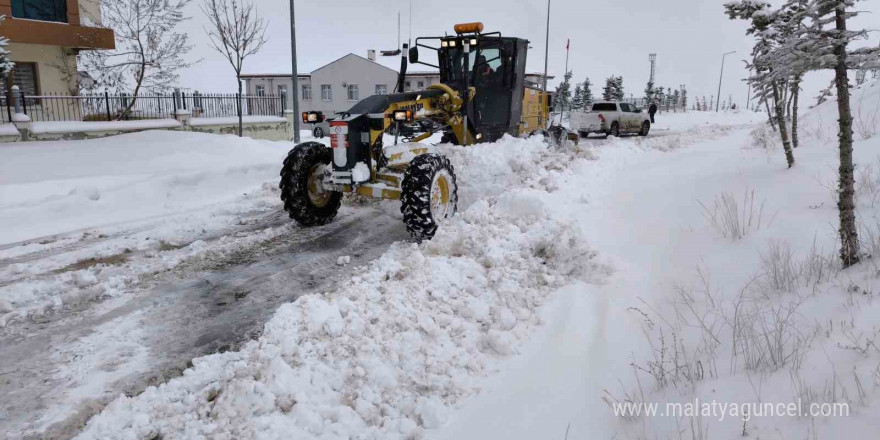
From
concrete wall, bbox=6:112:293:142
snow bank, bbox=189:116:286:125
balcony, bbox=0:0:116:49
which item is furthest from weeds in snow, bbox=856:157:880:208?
balcony, bbox=0:0:116:49

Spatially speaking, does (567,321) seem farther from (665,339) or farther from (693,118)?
(693,118)

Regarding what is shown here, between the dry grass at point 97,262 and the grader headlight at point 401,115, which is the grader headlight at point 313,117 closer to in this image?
the grader headlight at point 401,115

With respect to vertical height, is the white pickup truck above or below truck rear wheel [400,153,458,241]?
above

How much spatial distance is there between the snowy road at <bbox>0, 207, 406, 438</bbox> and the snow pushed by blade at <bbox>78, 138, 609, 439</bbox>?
42 centimetres

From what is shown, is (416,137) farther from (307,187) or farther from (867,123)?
(867,123)

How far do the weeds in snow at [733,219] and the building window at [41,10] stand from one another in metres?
24.0

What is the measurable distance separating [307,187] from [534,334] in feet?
14.9

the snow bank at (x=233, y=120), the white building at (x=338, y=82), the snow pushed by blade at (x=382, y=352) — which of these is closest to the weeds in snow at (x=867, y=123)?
the snow pushed by blade at (x=382, y=352)

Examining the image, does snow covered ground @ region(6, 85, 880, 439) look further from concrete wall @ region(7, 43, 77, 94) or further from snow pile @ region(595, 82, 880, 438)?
concrete wall @ region(7, 43, 77, 94)

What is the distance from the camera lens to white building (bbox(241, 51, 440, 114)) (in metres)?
48.2

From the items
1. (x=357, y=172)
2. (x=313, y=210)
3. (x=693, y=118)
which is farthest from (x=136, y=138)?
(x=693, y=118)

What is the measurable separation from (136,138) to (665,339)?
15304mm

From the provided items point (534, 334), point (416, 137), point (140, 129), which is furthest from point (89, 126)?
point (534, 334)

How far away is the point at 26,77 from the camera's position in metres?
20.8
